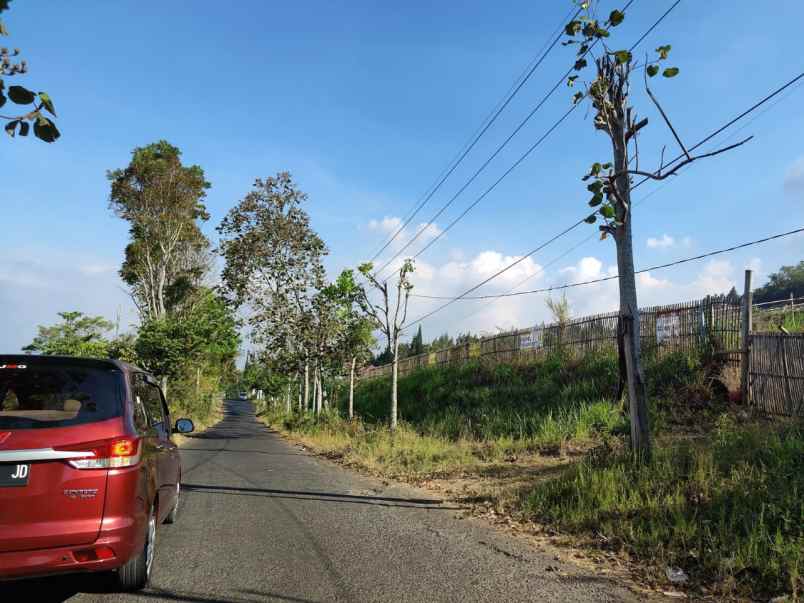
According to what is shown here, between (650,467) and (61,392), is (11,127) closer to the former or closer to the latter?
(61,392)

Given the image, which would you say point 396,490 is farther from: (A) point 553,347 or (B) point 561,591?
Result: (A) point 553,347

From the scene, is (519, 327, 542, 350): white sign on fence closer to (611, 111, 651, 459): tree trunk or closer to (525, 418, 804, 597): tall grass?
(525, 418, 804, 597): tall grass

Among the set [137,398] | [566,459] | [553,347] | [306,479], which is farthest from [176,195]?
[137,398]

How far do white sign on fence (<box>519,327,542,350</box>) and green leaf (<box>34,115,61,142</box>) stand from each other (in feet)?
68.3

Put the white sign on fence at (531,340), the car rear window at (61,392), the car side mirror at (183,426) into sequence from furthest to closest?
the white sign on fence at (531,340) → the car side mirror at (183,426) → the car rear window at (61,392)

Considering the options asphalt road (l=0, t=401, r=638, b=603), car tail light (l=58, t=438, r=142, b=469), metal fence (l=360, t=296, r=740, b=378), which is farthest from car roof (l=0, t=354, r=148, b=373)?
metal fence (l=360, t=296, r=740, b=378)

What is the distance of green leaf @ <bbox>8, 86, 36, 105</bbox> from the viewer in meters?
2.74

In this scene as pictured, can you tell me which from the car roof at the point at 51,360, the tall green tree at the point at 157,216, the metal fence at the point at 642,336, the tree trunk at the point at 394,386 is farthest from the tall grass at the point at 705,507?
the tall green tree at the point at 157,216

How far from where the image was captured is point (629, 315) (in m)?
8.42

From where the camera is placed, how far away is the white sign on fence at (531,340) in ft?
74.0

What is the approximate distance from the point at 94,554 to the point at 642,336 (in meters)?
16.0

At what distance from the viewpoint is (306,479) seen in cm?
1138

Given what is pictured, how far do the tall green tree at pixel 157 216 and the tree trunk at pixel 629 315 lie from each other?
93.8 feet

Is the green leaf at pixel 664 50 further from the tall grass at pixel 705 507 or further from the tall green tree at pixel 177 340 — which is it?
the tall green tree at pixel 177 340
